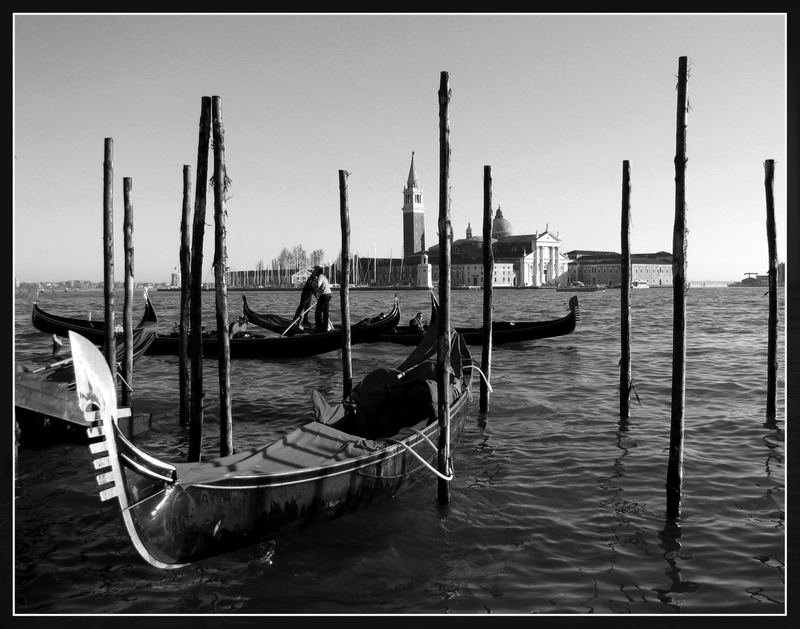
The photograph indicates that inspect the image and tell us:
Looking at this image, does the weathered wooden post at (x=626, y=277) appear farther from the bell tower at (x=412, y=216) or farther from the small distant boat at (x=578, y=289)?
the bell tower at (x=412, y=216)

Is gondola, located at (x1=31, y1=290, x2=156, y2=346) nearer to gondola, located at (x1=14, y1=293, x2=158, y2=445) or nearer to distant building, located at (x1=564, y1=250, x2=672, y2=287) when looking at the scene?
gondola, located at (x1=14, y1=293, x2=158, y2=445)

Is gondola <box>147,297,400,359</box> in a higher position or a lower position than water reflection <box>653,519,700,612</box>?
higher

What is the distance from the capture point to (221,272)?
534 cm

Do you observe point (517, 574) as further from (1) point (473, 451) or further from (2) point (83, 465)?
(2) point (83, 465)

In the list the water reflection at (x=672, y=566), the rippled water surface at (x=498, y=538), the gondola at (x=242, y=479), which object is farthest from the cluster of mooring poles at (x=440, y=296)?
the gondola at (x=242, y=479)

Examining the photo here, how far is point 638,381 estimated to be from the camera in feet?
33.9

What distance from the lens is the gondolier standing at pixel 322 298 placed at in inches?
497

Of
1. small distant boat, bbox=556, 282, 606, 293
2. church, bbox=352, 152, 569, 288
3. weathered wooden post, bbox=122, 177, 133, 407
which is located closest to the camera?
weathered wooden post, bbox=122, 177, 133, 407

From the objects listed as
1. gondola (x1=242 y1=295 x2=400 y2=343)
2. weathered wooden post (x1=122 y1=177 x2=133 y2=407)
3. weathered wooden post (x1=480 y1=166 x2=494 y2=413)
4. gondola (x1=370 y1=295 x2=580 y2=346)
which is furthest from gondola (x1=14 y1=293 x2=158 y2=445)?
gondola (x1=370 y1=295 x2=580 y2=346)

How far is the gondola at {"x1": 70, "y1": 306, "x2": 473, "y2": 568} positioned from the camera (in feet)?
10.1

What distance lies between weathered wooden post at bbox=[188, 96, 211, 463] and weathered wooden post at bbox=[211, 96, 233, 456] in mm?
84

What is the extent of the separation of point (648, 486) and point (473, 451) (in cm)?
161
